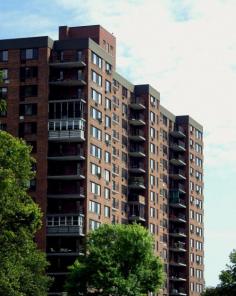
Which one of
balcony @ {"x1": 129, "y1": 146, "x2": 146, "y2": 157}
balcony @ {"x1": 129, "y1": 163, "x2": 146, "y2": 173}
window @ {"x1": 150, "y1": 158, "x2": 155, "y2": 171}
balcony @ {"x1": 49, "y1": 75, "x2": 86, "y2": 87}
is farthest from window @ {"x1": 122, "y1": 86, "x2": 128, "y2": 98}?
balcony @ {"x1": 49, "y1": 75, "x2": 86, "y2": 87}

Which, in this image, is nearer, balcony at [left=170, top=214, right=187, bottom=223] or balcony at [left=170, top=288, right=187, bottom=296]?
balcony at [left=170, top=288, right=187, bottom=296]

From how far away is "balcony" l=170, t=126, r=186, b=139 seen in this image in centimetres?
14825

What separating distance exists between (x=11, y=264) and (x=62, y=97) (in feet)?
188

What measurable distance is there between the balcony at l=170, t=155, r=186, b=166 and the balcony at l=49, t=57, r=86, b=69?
42.2 m

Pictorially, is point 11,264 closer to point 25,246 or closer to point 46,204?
point 25,246

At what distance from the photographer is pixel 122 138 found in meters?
127

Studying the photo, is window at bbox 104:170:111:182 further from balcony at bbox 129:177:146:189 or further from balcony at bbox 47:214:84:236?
balcony at bbox 129:177:146:189

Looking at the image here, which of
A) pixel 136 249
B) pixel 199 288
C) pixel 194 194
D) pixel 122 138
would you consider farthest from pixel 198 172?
pixel 136 249

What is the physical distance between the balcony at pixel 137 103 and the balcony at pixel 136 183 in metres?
11.7

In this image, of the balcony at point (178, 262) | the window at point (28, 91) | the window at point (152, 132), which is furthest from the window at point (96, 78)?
the balcony at point (178, 262)

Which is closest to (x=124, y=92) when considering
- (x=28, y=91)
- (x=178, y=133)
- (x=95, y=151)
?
(x=95, y=151)

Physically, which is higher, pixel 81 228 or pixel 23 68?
pixel 23 68

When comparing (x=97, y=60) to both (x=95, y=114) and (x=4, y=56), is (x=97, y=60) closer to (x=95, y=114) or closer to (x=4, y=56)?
(x=95, y=114)

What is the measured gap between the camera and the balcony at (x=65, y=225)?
104 meters
